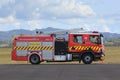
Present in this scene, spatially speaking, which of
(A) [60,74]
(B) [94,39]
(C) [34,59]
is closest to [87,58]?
(B) [94,39]

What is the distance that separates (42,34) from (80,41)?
2.97 meters

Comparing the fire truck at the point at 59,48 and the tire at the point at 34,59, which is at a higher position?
the fire truck at the point at 59,48

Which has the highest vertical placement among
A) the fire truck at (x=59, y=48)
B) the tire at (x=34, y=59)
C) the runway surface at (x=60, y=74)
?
the fire truck at (x=59, y=48)

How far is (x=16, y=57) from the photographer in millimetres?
33469

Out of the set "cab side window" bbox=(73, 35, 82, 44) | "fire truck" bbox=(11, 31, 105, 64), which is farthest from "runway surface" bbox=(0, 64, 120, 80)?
"cab side window" bbox=(73, 35, 82, 44)

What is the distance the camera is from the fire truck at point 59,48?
3322 centimetres

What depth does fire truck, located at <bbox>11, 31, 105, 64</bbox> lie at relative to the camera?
33219 mm

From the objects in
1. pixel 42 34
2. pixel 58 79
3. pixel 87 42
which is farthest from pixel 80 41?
pixel 58 79

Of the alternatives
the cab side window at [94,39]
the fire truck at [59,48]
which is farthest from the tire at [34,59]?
the cab side window at [94,39]

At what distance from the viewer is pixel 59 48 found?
33312mm

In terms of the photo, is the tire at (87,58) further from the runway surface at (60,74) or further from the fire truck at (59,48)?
the runway surface at (60,74)

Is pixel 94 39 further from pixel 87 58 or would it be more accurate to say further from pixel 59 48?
pixel 59 48

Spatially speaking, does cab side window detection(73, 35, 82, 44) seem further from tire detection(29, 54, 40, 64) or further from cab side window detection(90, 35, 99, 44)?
tire detection(29, 54, 40, 64)

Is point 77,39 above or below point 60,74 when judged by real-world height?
above
